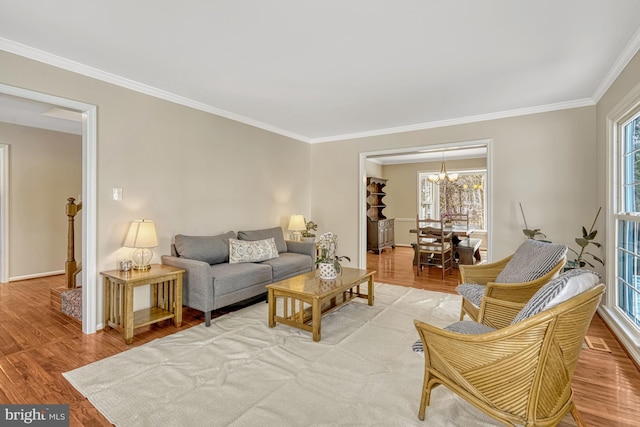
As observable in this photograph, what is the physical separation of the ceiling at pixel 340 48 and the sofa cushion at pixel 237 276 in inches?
77.1

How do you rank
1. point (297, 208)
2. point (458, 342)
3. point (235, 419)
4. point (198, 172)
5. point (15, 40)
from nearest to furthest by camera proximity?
point (458, 342), point (235, 419), point (15, 40), point (198, 172), point (297, 208)

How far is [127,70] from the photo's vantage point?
2.97m

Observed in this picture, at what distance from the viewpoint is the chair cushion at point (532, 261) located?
7.97 ft

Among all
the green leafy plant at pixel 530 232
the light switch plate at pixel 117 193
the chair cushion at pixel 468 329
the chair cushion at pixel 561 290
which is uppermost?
the light switch plate at pixel 117 193

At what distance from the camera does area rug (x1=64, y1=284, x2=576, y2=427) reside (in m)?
1.79

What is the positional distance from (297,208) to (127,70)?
10.8 ft

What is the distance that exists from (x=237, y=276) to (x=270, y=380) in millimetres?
Answer: 1393

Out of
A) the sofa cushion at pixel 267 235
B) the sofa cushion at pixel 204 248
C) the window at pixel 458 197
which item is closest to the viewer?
the sofa cushion at pixel 204 248

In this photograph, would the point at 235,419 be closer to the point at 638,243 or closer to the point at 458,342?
the point at 458,342

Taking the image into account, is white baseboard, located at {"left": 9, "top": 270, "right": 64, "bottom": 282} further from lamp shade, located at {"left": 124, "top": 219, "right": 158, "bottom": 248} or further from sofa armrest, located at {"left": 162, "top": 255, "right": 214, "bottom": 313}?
sofa armrest, located at {"left": 162, "top": 255, "right": 214, "bottom": 313}

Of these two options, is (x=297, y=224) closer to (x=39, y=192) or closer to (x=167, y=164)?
(x=167, y=164)

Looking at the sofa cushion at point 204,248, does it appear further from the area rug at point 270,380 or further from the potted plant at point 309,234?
the potted plant at point 309,234

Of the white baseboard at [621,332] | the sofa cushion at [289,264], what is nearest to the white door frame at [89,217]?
the sofa cushion at [289,264]

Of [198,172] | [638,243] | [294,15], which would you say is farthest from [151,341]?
[638,243]
